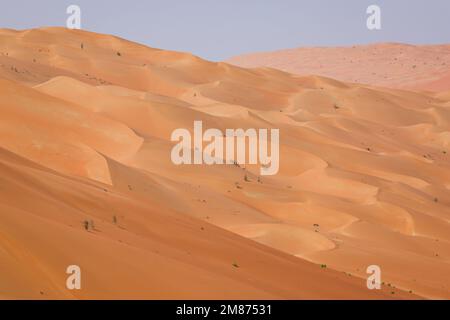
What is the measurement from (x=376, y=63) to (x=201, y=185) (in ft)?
236

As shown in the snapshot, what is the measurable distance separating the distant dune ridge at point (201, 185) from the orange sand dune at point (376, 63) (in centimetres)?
2919

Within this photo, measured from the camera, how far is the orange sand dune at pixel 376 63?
76188mm

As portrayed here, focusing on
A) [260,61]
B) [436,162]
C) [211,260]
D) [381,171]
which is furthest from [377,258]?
[260,61]

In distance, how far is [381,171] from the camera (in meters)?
26.5

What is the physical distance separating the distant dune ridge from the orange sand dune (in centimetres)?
2919

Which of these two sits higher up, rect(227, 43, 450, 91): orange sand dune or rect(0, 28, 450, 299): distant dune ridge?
rect(227, 43, 450, 91): orange sand dune

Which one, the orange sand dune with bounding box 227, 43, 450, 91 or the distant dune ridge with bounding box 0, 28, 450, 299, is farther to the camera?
the orange sand dune with bounding box 227, 43, 450, 91

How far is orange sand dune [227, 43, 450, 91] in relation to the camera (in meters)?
76.2

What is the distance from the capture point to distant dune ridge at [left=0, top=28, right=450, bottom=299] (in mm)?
7844
